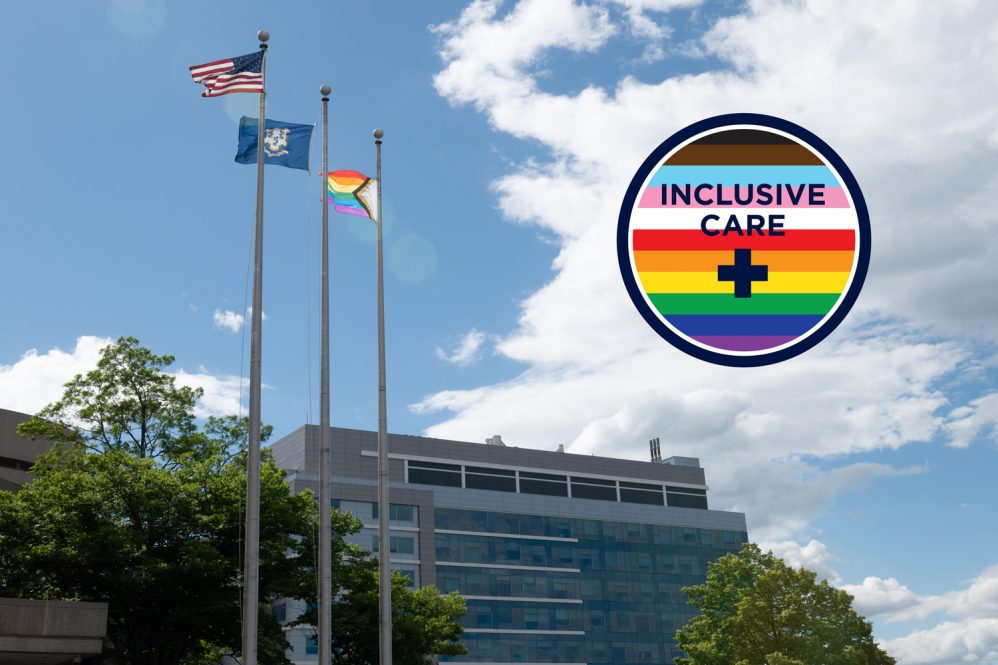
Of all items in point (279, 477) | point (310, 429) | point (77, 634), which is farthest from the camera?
point (310, 429)

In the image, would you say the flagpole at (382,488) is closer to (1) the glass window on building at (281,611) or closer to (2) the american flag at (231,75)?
(2) the american flag at (231,75)

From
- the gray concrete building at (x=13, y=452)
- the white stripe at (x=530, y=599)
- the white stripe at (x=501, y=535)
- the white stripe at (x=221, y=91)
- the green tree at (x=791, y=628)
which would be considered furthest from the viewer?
the white stripe at (x=501, y=535)

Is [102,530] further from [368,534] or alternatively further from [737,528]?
[737,528]

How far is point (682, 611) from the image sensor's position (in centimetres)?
11006

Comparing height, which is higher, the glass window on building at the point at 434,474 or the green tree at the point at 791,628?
the glass window on building at the point at 434,474

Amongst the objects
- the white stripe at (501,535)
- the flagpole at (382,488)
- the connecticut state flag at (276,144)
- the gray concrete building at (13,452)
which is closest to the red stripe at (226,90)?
the connecticut state flag at (276,144)

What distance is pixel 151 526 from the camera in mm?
38875

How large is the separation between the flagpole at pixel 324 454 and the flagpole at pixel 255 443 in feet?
6.73

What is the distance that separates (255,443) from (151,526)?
45.0 feet

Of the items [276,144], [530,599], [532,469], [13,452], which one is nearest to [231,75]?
[276,144]

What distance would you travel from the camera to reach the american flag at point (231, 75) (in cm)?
2964

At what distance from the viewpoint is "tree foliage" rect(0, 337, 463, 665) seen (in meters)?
37.8

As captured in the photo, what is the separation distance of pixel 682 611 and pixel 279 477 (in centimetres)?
7652

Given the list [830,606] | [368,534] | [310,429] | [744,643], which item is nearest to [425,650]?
[744,643]
